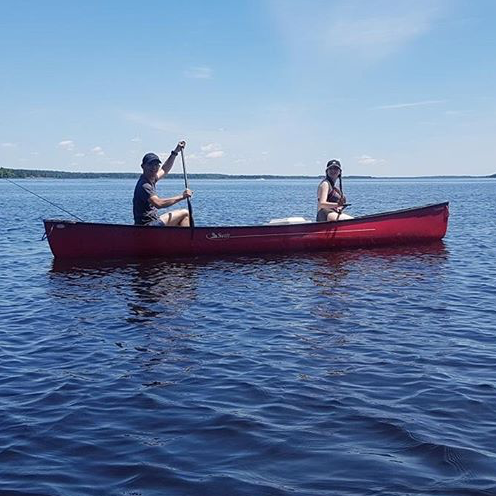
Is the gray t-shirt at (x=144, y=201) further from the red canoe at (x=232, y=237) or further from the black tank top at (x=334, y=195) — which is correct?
the black tank top at (x=334, y=195)

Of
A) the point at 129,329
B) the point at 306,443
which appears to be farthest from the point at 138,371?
the point at 306,443

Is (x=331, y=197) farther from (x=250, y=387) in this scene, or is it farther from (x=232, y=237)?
(x=250, y=387)

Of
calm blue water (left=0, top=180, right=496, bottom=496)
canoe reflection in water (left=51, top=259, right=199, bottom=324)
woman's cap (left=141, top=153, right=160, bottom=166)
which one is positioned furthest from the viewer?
woman's cap (left=141, top=153, right=160, bottom=166)

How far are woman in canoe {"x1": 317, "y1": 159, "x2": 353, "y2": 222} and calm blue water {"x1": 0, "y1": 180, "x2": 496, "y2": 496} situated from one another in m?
3.57

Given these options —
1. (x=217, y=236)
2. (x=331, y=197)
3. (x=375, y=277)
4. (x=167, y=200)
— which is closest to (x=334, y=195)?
(x=331, y=197)

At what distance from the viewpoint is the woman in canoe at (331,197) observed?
14.7 m

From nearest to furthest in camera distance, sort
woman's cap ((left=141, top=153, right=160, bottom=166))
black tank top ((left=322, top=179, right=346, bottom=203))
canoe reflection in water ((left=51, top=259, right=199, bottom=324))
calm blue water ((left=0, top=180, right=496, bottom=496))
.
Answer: calm blue water ((left=0, top=180, right=496, bottom=496)) < canoe reflection in water ((left=51, top=259, right=199, bottom=324)) < woman's cap ((left=141, top=153, right=160, bottom=166)) < black tank top ((left=322, top=179, right=346, bottom=203))

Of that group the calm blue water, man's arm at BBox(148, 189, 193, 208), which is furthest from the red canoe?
the calm blue water

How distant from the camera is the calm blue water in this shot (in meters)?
4.40

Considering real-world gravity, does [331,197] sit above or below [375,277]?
above

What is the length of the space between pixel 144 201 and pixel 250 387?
28.4 feet

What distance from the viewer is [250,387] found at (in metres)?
6.12

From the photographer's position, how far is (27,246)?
62.5 feet

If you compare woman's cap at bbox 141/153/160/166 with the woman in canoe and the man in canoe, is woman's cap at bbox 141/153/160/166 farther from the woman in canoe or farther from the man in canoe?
the woman in canoe
